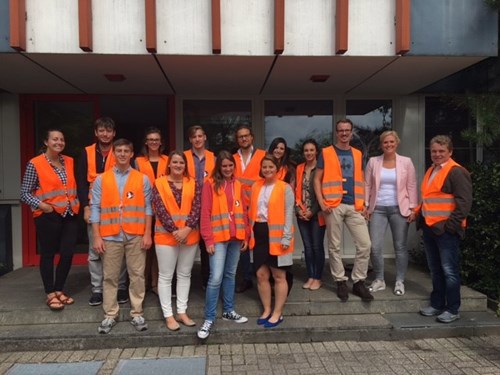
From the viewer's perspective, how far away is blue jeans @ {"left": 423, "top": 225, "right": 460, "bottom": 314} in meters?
4.00

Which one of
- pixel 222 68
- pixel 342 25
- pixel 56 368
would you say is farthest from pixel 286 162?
pixel 56 368

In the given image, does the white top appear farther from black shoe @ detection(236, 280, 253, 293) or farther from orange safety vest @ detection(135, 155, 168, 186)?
orange safety vest @ detection(135, 155, 168, 186)

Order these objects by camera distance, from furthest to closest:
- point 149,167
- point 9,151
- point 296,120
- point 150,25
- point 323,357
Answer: point 296,120 → point 9,151 → point 149,167 → point 150,25 → point 323,357

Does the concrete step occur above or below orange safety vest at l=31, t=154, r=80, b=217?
below

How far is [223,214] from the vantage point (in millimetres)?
3803

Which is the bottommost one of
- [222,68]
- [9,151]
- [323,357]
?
[323,357]

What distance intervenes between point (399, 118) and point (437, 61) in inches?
75.8

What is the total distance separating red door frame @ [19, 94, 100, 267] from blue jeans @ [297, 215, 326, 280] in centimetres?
343

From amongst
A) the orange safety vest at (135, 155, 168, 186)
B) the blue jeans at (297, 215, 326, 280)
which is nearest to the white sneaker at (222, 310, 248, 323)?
the blue jeans at (297, 215, 326, 280)

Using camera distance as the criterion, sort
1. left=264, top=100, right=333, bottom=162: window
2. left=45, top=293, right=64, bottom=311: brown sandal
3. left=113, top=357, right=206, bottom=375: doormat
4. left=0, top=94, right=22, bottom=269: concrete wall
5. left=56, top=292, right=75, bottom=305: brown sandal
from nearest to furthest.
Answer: left=113, top=357, right=206, bottom=375: doormat < left=45, top=293, right=64, bottom=311: brown sandal < left=56, top=292, right=75, bottom=305: brown sandal < left=0, top=94, right=22, bottom=269: concrete wall < left=264, top=100, right=333, bottom=162: window

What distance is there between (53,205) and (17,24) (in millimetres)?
1738

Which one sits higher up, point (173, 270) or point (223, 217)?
point (223, 217)

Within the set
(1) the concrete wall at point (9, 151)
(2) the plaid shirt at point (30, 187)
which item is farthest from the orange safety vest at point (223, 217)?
(1) the concrete wall at point (9, 151)

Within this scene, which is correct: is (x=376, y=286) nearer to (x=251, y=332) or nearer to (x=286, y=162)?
(x=251, y=332)
